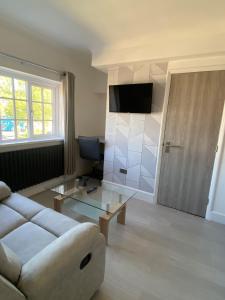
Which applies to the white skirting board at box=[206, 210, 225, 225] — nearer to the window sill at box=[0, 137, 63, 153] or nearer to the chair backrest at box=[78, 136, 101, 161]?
the chair backrest at box=[78, 136, 101, 161]

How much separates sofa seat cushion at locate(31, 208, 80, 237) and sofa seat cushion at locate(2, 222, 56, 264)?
0.13ft

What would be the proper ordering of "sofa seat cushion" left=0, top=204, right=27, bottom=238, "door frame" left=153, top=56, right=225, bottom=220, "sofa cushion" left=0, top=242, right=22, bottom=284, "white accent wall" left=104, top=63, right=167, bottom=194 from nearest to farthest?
"sofa cushion" left=0, top=242, right=22, bottom=284, "sofa seat cushion" left=0, top=204, right=27, bottom=238, "door frame" left=153, top=56, right=225, bottom=220, "white accent wall" left=104, top=63, right=167, bottom=194

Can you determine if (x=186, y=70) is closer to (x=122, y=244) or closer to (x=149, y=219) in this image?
(x=149, y=219)

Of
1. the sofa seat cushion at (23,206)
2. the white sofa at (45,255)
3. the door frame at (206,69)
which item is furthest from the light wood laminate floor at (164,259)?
the sofa seat cushion at (23,206)

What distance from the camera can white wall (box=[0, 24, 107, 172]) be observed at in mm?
2293

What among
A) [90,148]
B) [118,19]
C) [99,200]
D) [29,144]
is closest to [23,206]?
[99,200]

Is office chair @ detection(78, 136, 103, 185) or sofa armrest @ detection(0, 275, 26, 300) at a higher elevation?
office chair @ detection(78, 136, 103, 185)

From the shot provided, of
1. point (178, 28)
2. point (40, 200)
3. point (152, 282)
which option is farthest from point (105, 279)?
point (178, 28)

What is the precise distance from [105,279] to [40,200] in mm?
1616

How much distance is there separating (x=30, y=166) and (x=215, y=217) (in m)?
2.74

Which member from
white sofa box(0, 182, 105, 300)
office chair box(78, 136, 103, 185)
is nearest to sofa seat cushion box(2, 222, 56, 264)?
white sofa box(0, 182, 105, 300)

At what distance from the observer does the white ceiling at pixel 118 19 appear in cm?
163

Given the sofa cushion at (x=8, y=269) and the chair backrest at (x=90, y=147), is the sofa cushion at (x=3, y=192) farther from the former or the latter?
the chair backrest at (x=90, y=147)

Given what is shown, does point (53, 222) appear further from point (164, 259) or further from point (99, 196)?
point (164, 259)
